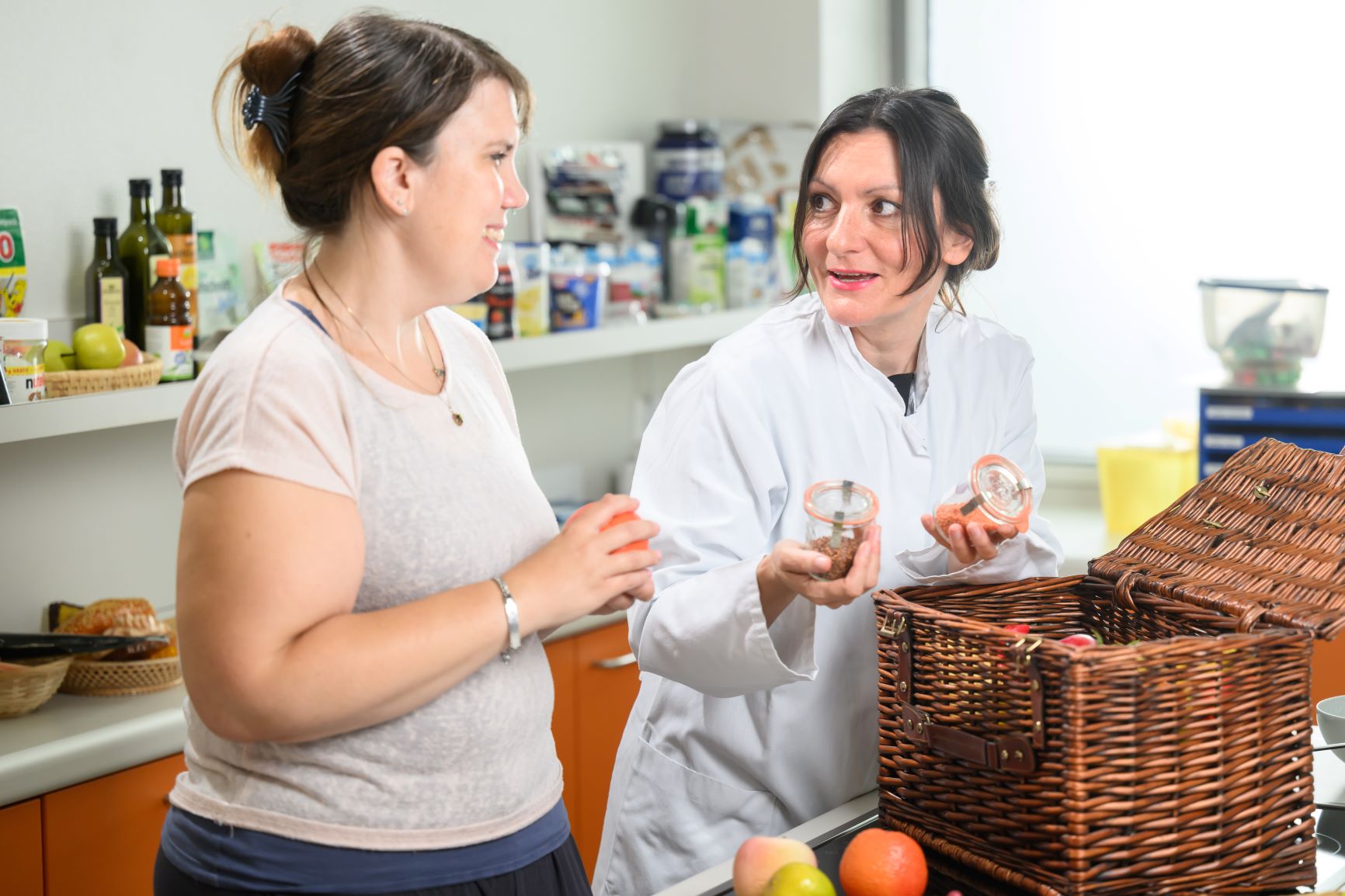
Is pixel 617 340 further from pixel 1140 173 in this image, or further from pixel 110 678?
pixel 1140 173

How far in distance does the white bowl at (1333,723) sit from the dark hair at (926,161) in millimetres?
671

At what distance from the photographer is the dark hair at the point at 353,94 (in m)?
1.19

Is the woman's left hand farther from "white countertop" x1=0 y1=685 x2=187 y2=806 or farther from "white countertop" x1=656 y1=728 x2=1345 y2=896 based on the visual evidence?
"white countertop" x1=0 y1=685 x2=187 y2=806

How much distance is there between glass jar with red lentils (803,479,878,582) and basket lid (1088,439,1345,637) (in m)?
0.32

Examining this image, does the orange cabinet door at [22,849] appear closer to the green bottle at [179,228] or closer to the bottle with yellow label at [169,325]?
the bottle with yellow label at [169,325]

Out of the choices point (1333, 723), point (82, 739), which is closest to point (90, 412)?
point (82, 739)

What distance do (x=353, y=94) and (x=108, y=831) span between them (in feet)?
4.18

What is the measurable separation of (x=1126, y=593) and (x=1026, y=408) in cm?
45

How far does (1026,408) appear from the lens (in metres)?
1.83

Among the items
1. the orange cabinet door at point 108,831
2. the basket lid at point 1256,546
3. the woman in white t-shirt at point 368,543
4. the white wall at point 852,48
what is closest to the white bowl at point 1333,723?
the basket lid at point 1256,546

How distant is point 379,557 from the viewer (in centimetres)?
117

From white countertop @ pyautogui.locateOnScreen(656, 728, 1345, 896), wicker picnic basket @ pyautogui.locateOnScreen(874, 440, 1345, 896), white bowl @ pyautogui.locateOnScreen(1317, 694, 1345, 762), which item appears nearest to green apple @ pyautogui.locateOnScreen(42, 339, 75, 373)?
white countertop @ pyautogui.locateOnScreen(656, 728, 1345, 896)

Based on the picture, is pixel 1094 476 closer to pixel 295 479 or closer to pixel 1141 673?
pixel 1141 673

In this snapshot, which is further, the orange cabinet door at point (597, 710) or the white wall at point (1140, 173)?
the white wall at point (1140, 173)
